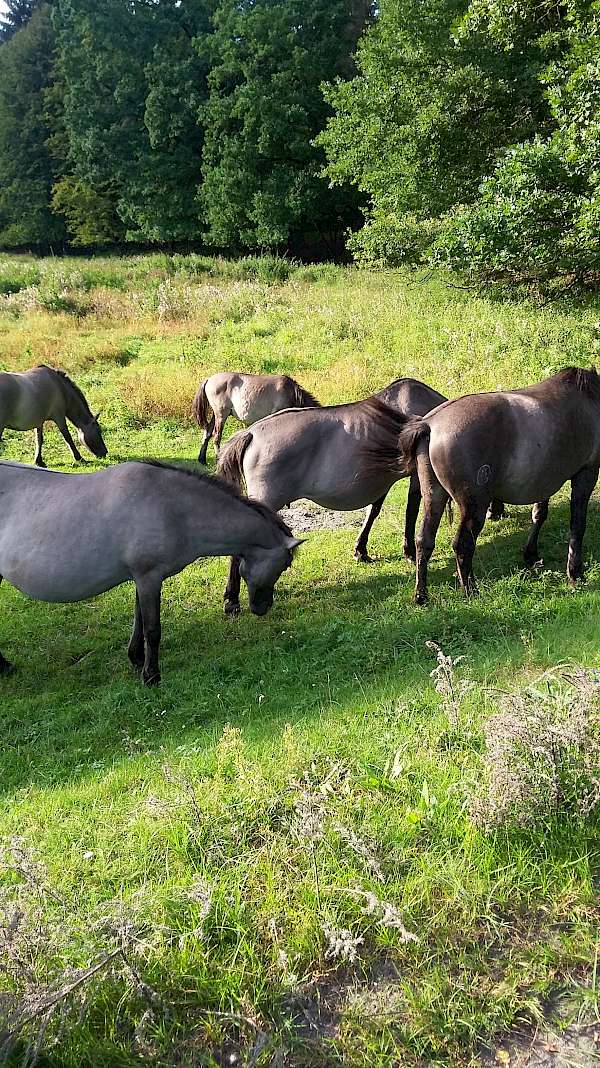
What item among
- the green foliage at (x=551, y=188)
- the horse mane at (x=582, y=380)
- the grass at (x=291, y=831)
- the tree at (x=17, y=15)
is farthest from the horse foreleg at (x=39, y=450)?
the tree at (x=17, y=15)

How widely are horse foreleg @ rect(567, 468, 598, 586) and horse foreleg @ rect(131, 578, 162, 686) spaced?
13.5 ft

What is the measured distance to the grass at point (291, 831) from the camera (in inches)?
88.5

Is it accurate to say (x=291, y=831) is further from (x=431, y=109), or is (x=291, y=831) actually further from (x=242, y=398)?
(x=431, y=109)

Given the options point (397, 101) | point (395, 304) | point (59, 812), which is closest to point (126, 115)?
point (397, 101)

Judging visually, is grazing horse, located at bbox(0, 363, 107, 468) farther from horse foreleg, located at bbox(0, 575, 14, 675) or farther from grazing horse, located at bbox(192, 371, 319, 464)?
horse foreleg, located at bbox(0, 575, 14, 675)

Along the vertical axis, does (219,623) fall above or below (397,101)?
below

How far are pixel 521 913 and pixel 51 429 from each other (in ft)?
48.0

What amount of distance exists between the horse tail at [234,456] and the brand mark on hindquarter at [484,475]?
2432 mm

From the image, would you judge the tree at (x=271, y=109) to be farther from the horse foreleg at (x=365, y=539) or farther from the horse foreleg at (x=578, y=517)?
the horse foreleg at (x=578, y=517)

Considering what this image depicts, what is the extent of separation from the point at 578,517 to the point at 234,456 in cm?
368

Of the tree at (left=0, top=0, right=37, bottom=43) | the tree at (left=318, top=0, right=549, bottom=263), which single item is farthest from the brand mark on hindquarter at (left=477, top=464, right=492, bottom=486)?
the tree at (left=0, top=0, right=37, bottom=43)

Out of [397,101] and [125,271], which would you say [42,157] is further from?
[397,101]

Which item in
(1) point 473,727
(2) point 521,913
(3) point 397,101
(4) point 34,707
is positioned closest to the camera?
(2) point 521,913

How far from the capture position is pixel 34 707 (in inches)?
211
